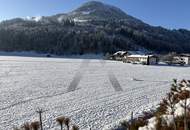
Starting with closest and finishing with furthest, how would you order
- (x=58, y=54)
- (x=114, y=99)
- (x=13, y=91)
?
1. (x=114, y=99)
2. (x=13, y=91)
3. (x=58, y=54)

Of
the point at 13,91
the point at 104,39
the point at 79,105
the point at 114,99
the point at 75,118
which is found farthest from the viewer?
the point at 104,39

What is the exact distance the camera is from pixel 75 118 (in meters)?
15.1

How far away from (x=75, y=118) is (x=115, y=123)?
225 centimetres

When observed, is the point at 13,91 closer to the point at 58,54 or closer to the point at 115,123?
the point at 115,123

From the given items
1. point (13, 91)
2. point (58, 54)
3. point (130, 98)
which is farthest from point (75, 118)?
point (58, 54)

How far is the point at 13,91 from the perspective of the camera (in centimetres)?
2408

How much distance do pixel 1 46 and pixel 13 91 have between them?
130 meters

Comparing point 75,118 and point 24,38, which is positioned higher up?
point 24,38

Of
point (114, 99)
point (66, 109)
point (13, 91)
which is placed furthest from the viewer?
point (13, 91)

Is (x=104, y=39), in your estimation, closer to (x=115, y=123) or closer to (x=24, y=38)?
(x=24, y=38)

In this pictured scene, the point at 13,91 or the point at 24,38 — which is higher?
the point at 24,38

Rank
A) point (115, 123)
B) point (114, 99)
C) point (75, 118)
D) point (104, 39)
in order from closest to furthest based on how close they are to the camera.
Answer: point (115, 123), point (75, 118), point (114, 99), point (104, 39)

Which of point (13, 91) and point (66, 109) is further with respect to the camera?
point (13, 91)

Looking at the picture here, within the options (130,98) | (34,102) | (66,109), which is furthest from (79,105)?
(130,98)
